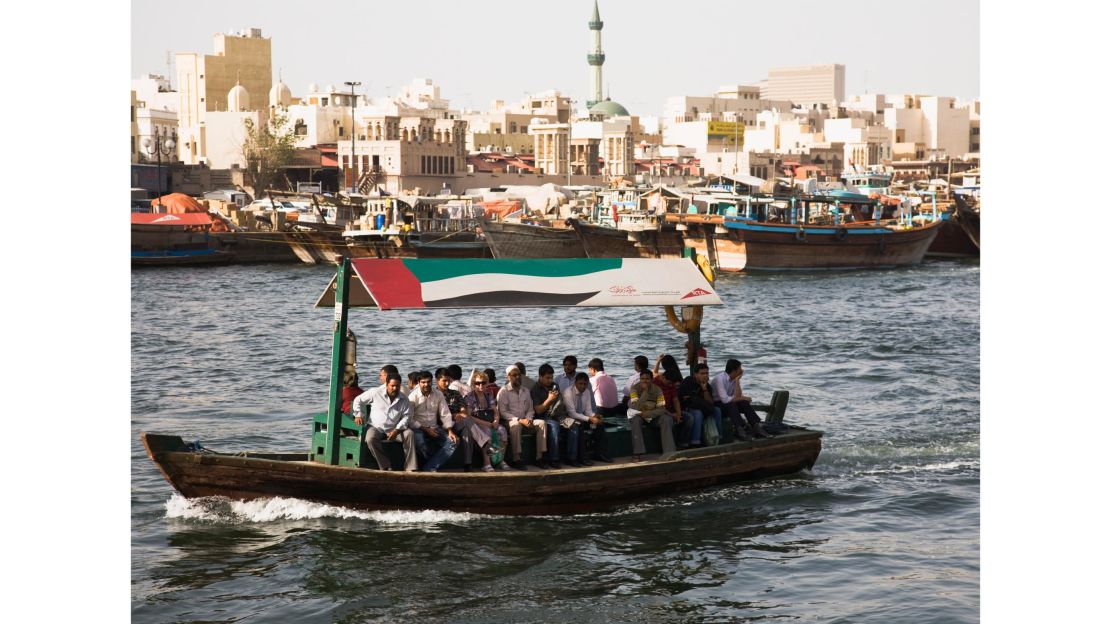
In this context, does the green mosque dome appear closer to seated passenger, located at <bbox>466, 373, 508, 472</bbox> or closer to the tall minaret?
the tall minaret

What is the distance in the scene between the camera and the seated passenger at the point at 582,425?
35.7 ft

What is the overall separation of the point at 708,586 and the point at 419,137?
69995mm

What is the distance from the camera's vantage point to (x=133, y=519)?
35.9 feet

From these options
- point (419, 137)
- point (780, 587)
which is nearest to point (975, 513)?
point (780, 587)

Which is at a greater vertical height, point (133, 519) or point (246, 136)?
point (246, 136)

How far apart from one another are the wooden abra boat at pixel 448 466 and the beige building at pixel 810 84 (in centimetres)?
14603

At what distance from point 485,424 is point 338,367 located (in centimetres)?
122

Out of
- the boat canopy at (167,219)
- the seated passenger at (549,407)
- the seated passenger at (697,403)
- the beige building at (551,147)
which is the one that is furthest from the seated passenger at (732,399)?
the beige building at (551,147)

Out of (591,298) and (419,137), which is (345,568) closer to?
(591,298)

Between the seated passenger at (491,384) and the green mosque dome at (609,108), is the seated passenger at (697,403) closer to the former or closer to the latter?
the seated passenger at (491,384)

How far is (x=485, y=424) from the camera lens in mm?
10562

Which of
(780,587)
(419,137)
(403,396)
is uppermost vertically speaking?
(419,137)

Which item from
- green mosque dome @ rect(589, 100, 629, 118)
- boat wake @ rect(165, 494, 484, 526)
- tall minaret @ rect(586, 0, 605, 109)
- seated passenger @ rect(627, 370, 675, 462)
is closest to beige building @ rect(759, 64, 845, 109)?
tall minaret @ rect(586, 0, 605, 109)

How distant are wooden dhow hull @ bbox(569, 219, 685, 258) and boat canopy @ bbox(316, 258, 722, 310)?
3026 centimetres
